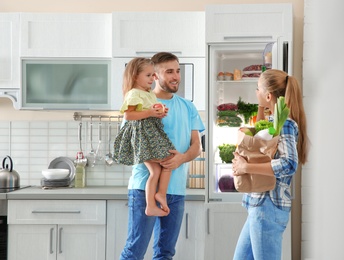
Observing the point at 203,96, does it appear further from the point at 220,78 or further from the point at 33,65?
the point at 33,65

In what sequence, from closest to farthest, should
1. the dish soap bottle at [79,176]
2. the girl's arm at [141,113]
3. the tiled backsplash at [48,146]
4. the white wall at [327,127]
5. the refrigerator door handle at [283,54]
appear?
the white wall at [327,127] → the girl's arm at [141,113] → the refrigerator door handle at [283,54] → the dish soap bottle at [79,176] → the tiled backsplash at [48,146]

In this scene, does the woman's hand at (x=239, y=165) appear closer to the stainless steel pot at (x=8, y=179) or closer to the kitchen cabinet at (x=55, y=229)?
→ the kitchen cabinet at (x=55, y=229)

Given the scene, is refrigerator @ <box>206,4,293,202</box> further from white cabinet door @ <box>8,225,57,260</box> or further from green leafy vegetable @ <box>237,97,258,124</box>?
white cabinet door @ <box>8,225,57,260</box>

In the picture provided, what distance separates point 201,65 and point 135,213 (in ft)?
4.70

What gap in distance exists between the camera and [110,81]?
3.42 meters

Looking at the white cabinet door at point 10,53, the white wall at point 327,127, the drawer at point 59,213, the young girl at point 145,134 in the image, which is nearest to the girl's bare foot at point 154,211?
the young girl at point 145,134

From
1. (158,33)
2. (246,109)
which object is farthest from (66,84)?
(246,109)

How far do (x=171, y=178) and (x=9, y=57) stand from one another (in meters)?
1.77

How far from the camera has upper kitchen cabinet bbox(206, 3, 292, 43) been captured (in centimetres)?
313

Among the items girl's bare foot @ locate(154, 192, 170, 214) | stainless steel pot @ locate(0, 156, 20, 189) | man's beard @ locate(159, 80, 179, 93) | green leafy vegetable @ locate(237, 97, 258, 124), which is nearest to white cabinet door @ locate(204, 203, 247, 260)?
green leafy vegetable @ locate(237, 97, 258, 124)

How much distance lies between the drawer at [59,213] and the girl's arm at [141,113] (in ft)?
3.90

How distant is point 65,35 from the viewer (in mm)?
3467

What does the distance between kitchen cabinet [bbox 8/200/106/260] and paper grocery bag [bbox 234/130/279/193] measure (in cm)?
165

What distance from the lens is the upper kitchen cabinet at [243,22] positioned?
3.13 meters
